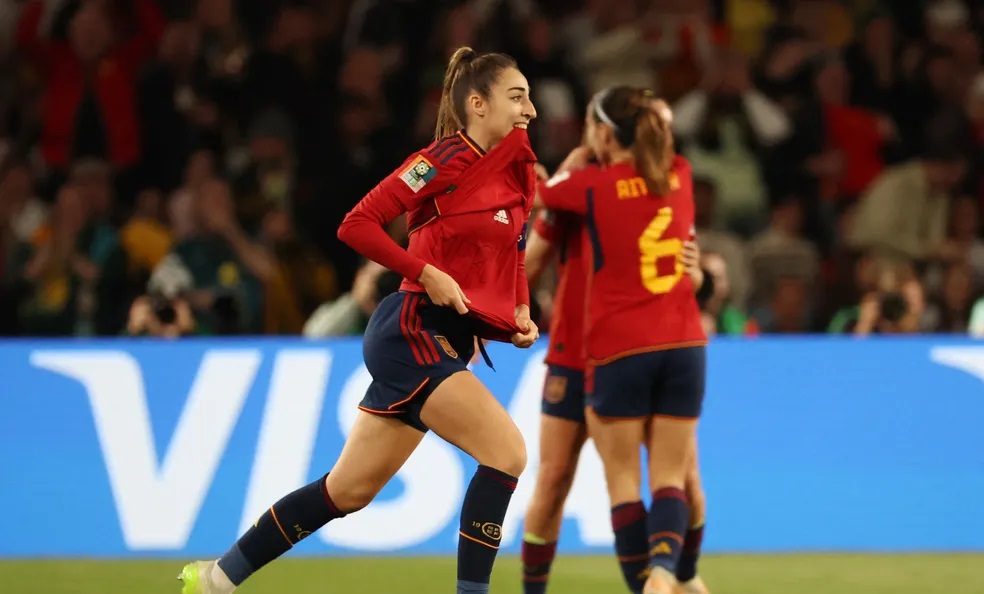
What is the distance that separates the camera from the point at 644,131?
6.59 metres

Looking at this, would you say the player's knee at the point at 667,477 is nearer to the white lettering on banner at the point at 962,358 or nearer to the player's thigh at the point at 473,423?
the player's thigh at the point at 473,423

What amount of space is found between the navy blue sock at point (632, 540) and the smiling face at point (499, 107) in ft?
5.67

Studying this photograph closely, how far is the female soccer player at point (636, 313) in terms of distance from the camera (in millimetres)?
6574

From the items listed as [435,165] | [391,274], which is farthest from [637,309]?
[391,274]

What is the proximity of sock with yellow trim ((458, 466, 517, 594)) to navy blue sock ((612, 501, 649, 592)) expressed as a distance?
1075 millimetres

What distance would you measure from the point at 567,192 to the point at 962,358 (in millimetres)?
3308

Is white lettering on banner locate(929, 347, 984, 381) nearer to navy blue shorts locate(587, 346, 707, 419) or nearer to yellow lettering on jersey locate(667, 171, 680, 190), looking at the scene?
navy blue shorts locate(587, 346, 707, 419)

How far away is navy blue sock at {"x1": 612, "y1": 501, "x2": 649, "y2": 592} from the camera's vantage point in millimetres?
6605

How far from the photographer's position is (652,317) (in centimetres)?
658

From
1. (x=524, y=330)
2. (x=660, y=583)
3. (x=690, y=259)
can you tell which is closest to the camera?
(x=524, y=330)

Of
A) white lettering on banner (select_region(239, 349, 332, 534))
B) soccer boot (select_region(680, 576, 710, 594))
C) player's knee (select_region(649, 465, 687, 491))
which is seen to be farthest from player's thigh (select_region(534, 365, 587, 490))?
white lettering on banner (select_region(239, 349, 332, 534))

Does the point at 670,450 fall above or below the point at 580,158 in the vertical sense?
below

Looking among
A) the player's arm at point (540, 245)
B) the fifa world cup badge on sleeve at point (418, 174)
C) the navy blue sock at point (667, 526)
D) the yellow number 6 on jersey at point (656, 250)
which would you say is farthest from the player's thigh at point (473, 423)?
the player's arm at point (540, 245)

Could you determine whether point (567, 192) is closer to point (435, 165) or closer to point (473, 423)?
point (435, 165)
